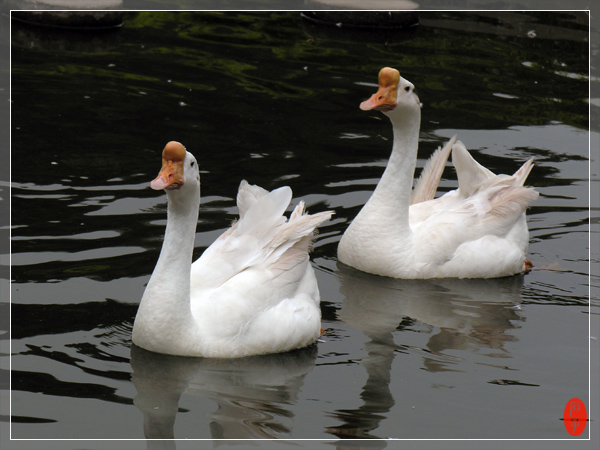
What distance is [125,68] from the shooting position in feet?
49.5

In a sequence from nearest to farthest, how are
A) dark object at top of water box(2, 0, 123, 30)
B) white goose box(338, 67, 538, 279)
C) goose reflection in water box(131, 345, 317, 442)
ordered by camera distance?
1. goose reflection in water box(131, 345, 317, 442)
2. white goose box(338, 67, 538, 279)
3. dark object at top of water box(2, 0, 123, 30)

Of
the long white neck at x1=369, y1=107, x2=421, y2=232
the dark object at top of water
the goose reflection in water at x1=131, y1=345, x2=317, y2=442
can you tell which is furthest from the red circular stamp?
the dark object at top of water

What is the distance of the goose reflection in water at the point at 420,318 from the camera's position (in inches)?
272

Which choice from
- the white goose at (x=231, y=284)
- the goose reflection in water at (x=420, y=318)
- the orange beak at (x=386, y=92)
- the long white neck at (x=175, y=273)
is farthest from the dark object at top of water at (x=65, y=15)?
the long white neck at (x=175, y=273)

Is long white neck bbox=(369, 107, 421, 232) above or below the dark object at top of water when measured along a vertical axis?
below

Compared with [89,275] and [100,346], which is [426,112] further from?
[100,346]

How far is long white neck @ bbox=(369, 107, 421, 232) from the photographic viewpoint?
8906mm

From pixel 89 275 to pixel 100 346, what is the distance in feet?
4.42

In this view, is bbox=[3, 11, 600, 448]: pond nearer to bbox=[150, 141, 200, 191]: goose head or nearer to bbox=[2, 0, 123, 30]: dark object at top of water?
bbox=[2, 0, 123, 30]: dark object at top of water

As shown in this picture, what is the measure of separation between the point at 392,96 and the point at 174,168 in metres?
2.83

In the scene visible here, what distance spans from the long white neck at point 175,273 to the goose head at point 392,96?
2287 mm

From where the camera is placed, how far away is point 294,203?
1034 cm

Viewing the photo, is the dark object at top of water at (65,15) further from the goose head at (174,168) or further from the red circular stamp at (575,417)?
the red circular stamp at (575,417)

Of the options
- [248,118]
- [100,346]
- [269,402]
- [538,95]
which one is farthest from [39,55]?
[269,402]
